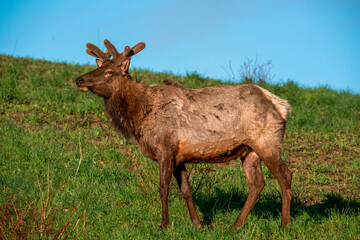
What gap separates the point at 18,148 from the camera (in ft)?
28.7

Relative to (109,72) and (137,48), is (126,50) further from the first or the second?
(109,72)

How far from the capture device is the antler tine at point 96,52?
5953mm

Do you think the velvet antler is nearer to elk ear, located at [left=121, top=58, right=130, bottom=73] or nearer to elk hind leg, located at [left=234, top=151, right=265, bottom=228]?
elk ear, located at [left=121, top=58, right=130, bottom=73]

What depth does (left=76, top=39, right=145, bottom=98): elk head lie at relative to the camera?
18.9ft

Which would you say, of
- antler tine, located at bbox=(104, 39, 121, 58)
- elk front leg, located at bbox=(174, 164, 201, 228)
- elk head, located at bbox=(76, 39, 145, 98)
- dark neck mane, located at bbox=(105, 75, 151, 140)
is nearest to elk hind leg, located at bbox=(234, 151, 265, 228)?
elk front leg, located at bbox=(174, 164, 201, 228)

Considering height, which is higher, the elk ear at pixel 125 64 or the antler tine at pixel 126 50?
the antler tine at pixel 126 50

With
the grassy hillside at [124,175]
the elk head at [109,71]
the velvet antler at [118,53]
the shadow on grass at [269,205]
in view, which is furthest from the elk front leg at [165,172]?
the velvet antler at [118,53]

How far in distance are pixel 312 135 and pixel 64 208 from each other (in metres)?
6.65

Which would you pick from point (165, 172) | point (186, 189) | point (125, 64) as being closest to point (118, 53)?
point (125, 64)

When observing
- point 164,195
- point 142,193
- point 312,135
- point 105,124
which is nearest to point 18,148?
point 105,124

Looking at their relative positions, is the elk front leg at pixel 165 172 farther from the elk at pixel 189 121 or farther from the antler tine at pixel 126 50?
the antler tine at pixel 126 50

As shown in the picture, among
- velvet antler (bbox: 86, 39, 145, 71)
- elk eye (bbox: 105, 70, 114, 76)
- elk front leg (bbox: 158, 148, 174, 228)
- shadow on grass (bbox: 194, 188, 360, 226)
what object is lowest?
shadow on grass (bbox: 194, 188, 360, 226)

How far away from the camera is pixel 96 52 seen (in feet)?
19.7

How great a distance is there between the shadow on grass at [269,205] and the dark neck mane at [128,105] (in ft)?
5.45
